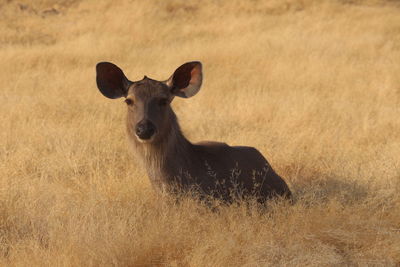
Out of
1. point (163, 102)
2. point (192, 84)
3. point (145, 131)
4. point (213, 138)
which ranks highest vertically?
point (192, 84)

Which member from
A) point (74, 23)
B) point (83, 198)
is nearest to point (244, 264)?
point (83, 198)

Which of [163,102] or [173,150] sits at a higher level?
[163,102]

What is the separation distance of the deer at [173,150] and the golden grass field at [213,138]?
20 cm

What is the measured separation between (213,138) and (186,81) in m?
2.80

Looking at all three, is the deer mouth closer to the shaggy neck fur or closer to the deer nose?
the deer nose

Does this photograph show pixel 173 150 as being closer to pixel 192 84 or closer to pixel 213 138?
pixel 192 84

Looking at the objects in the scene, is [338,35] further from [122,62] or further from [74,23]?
[74,23]

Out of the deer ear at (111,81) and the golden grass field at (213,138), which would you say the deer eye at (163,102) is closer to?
the deer ear at (111,81)

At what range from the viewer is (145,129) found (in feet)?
14.4

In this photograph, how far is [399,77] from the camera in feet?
36.7

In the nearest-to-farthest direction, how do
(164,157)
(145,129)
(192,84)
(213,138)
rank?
(145,129)
(164,157)
(192,84)
(213,138)

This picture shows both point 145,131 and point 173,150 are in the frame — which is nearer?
point 145,131

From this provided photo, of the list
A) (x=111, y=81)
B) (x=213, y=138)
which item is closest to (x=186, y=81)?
(x=111, y=81)

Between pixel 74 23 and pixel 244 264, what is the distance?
1656cm
